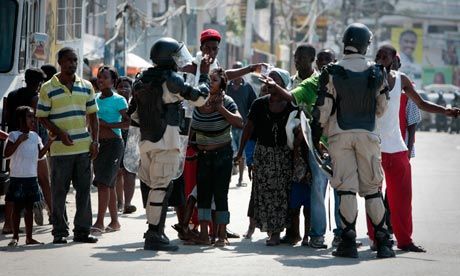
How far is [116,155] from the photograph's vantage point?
13383 mm

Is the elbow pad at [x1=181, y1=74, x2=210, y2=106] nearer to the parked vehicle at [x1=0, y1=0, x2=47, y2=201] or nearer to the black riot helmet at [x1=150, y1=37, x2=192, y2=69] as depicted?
the black riot helmet at [x1=150, y1=37, x2=192, y2=69]

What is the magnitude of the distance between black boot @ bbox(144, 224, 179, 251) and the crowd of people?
0.04 feet

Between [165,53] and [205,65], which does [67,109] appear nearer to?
[165,53]

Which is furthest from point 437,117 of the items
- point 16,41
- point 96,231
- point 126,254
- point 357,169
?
point 126,254

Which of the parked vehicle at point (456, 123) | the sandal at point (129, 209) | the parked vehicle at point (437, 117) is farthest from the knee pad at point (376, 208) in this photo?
the parked vehicle at point (456, 123)

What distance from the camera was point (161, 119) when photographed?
37.0ft

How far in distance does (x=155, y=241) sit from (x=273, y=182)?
1.48 metres

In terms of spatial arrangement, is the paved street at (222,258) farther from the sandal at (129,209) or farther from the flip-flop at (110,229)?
the sandal at (129,209)

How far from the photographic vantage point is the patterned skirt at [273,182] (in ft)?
39.5

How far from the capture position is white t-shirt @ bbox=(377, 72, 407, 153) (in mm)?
11758

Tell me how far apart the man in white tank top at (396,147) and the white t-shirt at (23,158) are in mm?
3247

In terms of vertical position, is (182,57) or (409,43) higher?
(409,43)

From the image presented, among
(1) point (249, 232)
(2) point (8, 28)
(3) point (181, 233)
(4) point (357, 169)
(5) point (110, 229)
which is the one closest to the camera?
(4) point (357, 169)

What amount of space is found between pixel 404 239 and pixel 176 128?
7.64 feet
